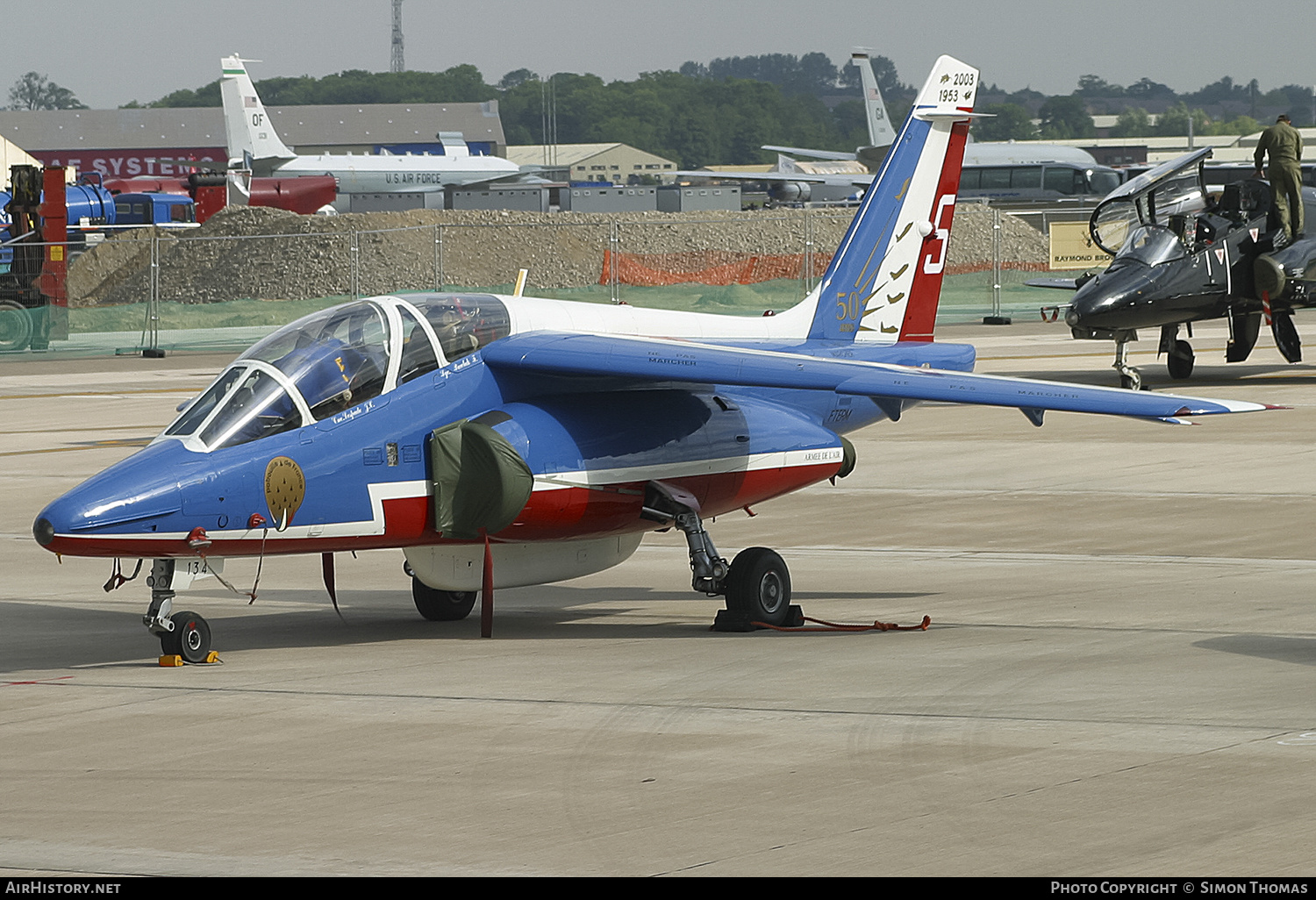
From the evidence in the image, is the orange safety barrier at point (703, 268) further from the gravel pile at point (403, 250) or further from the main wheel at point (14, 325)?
the main wheel at point (14, 325)

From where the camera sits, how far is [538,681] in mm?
10625

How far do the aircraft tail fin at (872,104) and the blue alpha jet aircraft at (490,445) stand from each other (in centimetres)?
8897

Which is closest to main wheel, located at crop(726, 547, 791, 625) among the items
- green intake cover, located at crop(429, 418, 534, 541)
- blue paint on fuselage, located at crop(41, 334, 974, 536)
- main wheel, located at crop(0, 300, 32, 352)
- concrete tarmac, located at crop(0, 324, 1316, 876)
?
concrete tarmac, located at crop(0, 324, 1316, 876)

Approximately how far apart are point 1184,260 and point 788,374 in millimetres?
17715

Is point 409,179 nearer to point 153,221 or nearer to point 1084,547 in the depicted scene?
point 153,221

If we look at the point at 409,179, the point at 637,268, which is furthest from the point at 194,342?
the point at 409,179

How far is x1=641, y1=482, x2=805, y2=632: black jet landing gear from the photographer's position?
12.6 meters

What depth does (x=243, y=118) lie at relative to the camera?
3391 inches

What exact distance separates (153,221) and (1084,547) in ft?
241

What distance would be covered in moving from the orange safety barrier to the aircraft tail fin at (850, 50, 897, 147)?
49462 mm

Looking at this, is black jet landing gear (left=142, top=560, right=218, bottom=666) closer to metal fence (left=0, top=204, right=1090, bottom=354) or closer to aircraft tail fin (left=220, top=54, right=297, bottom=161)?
metal fence (left=0, top=204, right=1090, bottom=354)

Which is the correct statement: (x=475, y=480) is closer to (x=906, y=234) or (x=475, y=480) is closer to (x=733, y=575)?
(x=733, y=575)

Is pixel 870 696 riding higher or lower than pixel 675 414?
lower
